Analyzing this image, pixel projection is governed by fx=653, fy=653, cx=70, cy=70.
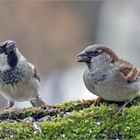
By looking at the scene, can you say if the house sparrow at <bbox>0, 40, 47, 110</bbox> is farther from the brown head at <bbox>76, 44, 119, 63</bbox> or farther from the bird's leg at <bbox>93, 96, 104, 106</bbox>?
the brown head at <bbox>76, 44, 119, 63</bbox>

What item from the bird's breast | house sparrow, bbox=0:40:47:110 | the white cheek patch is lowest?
house sparrow, bbox=0:40:47:110

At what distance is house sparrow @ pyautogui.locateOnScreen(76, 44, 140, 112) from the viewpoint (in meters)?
5.13

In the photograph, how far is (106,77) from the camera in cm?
520

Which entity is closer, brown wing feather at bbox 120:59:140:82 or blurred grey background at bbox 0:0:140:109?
brown wing feather at bbox 120:59:140:82

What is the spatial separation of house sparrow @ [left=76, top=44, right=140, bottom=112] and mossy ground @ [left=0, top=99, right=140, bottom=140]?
0.25 metres

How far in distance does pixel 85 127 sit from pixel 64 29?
32.9ft

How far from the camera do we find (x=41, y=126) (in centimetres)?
458

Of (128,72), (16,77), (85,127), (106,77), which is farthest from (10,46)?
(85,127)

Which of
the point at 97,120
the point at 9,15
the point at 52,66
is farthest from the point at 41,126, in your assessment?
the point at 9,15

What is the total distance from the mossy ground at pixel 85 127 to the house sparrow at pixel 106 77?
25 centimetres

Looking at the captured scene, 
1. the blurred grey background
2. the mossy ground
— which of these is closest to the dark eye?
the mossy ground

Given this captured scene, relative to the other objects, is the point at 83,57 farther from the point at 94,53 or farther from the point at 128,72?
the point at 128,72

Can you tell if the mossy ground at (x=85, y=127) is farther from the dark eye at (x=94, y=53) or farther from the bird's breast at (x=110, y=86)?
the dark eye at (x=94, y=53)

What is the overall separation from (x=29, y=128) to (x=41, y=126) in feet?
0.30
